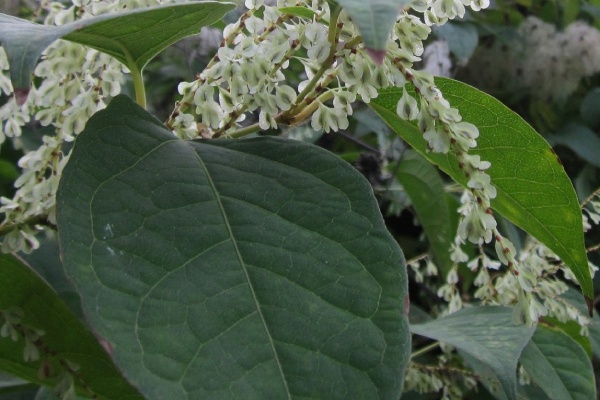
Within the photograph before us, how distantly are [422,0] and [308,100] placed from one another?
5.4 inches

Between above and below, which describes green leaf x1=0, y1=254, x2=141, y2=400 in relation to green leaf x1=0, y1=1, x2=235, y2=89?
below

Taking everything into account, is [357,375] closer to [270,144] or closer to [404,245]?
[270,144]

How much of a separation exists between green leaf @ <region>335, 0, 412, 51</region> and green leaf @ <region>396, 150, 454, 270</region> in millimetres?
861

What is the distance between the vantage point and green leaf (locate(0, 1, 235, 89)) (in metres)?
0.45

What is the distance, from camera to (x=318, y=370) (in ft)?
1.61

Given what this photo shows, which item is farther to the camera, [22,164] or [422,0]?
[22,164]

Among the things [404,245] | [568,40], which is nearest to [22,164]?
[404,245]

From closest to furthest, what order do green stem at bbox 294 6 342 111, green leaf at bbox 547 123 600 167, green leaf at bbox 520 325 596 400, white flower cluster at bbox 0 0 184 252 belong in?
1. green stem at bbox 294 6 342 111
2. white flower cluster at bbox 0 0 184 252
3. green leaf at bbox 520 325 596 400
4. green leaf at bbox 547 123 600 167

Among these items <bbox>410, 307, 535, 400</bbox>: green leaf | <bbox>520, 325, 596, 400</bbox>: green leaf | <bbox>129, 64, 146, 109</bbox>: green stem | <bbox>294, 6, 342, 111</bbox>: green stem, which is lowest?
<bbox>520, 325, 596, 400</bbox>: green leaf

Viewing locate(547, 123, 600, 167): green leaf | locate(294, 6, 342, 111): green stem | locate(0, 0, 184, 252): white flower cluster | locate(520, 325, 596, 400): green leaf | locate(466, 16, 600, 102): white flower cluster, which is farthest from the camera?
locate(466, 16, 600, 102): white flower cluster

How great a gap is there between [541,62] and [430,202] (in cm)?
101

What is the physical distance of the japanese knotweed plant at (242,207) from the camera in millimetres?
486

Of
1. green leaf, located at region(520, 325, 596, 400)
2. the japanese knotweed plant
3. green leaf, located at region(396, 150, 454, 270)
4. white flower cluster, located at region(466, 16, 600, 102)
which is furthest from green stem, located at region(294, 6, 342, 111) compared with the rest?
white flower cluster, located at region(466, 16, 600, 102)

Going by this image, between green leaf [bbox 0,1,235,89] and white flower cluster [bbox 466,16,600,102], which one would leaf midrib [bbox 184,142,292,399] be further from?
white flower cluster [bbox 466,16,600,102]
